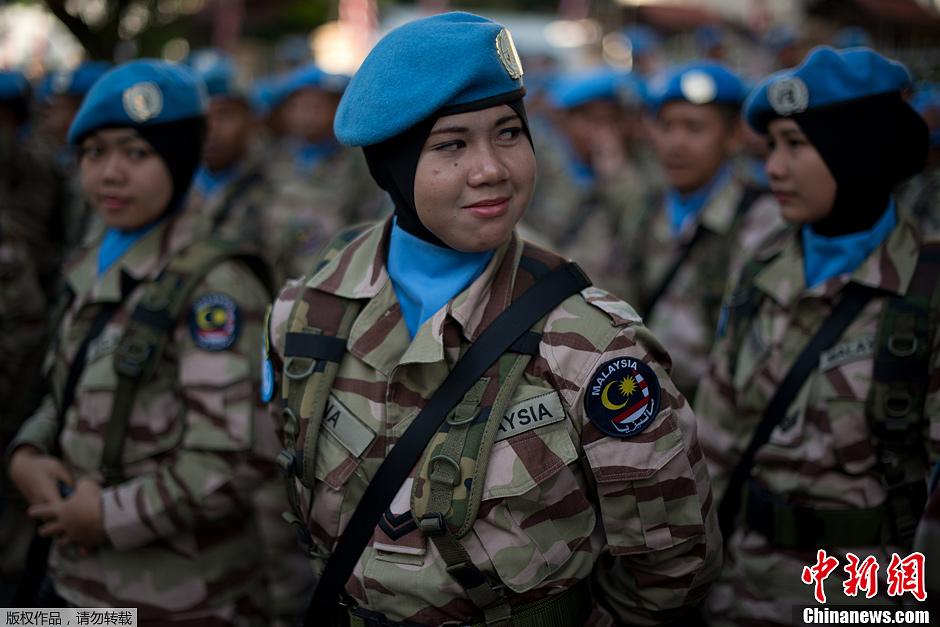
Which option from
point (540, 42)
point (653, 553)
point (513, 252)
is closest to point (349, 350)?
point (513, 252)

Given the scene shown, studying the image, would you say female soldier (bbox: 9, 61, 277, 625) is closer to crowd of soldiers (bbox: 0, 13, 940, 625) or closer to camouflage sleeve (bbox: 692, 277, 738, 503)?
crowd of soldiers (bbox: 0, 13, 940, 625)

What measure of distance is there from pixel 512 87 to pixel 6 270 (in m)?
3.49

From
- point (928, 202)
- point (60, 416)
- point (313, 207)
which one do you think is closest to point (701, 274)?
point (928, 202)

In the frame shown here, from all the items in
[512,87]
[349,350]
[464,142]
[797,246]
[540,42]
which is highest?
[540,42]

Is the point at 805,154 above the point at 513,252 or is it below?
above

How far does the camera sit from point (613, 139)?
7324mm

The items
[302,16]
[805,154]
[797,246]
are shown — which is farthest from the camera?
[302,16]

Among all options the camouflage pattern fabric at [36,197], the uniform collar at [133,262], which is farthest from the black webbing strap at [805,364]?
the camouflage pattern fabric at [36,197]

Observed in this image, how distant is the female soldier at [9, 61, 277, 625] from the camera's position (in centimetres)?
242

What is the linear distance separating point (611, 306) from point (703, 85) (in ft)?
10.7

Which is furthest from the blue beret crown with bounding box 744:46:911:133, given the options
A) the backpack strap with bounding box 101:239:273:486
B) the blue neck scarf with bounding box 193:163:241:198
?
the blue neck scarf with bounding box 193:163:241:198

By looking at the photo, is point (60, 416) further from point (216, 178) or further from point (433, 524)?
point (216, 178)

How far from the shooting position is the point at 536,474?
1.71 m

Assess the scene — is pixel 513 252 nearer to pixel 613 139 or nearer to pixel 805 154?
pixel 805 154
